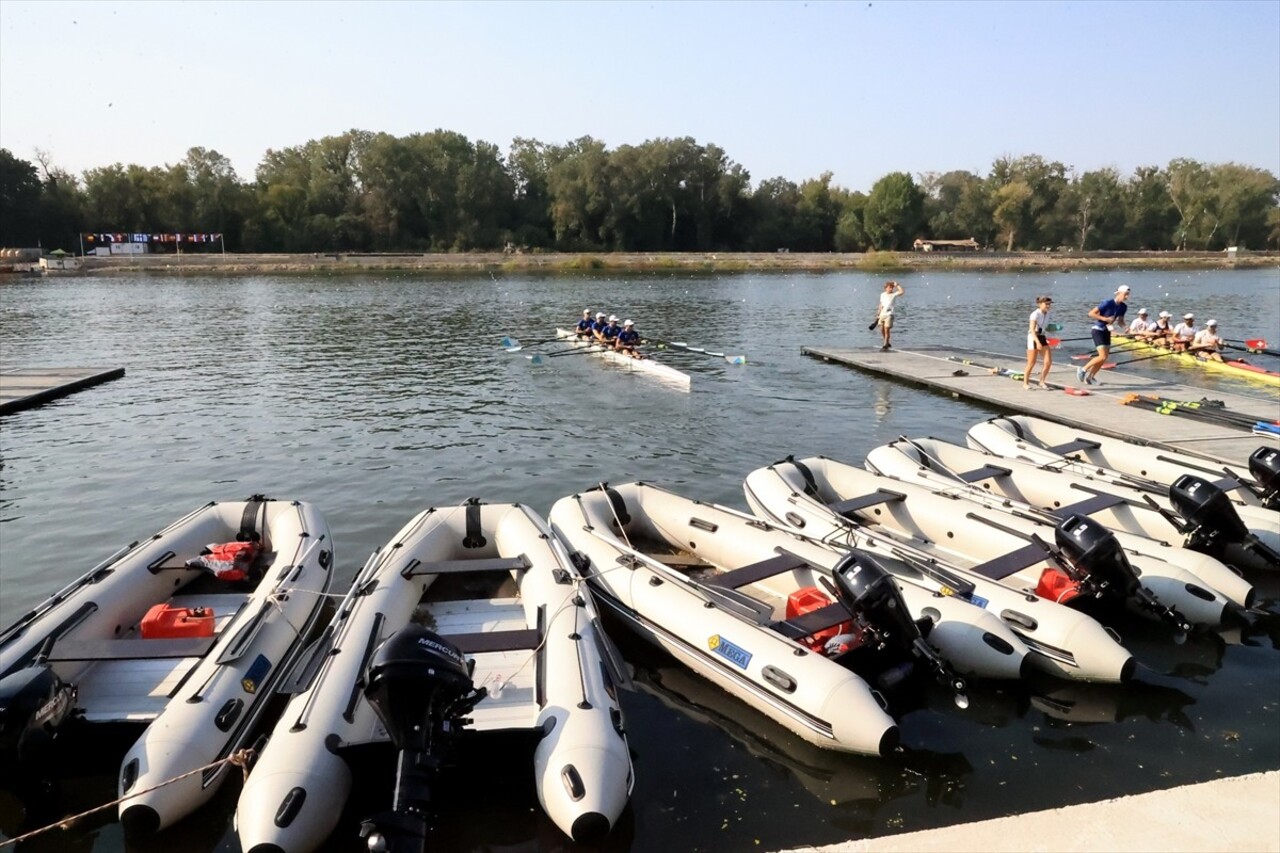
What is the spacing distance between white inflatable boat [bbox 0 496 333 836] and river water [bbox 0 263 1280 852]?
0.45 meters

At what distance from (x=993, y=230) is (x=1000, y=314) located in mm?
65304

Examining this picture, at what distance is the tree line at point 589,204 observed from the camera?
82812mm

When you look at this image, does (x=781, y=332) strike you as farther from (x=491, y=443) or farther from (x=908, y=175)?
(x=908, y=175)

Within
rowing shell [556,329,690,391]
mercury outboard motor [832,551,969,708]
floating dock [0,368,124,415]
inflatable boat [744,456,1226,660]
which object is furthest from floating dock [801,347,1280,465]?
floating dock [0,368,124,415]

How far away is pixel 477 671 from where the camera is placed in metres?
6.29

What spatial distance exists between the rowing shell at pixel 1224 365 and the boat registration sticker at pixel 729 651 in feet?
56.4

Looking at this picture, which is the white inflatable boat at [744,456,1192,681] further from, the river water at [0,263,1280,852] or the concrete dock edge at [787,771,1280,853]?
the concrete dock edge at [787,771,1280,853]

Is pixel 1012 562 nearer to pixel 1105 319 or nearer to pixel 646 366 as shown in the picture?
pixel 1105 319

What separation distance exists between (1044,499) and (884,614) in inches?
188

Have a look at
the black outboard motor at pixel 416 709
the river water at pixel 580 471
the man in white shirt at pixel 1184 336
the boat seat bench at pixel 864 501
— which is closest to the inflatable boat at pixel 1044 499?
the river water at pixel 580 471

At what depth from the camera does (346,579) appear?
919 cm

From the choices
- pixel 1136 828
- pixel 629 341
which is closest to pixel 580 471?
pixel 629 341

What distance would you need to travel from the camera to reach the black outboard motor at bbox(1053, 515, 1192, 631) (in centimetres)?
689

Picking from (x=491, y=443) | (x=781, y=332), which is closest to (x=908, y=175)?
(x=781, y=332)
